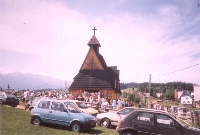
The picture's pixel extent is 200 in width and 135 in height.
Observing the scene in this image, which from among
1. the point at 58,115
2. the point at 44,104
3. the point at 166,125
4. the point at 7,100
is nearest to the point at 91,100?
the point at 7,100

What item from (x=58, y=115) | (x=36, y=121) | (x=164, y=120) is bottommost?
(x=36, y=121)

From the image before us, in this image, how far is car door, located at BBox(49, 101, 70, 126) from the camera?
1270 cm

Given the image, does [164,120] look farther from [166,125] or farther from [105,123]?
[105,123]

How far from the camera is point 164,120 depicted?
33.0 feet

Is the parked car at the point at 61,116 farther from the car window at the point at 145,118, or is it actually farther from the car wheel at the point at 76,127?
the car window at the point at 145,118

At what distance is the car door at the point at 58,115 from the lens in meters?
12.7

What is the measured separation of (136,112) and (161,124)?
1.32 meters

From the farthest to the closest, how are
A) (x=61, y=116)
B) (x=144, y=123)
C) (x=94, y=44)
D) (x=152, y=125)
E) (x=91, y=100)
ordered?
(x=94, y=44), (x=91, y=100), (x=61, y=116), (x=144, y=123), (x=152, y=125)

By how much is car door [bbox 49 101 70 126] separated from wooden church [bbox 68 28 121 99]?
2281cm

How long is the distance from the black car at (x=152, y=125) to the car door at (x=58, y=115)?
381 centimetres

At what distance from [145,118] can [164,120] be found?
912 millimetres

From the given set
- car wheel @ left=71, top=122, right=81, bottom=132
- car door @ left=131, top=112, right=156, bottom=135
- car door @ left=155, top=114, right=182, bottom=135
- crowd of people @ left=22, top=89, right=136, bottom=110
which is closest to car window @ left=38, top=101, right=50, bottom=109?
car wheel @ left=71, top=122, right=81, bottom=132

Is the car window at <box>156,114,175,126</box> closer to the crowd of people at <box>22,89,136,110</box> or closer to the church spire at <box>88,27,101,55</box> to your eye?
the crowd of people at <box>22,89,136,110</box>

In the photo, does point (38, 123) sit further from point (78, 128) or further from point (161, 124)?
point (161, 124)
